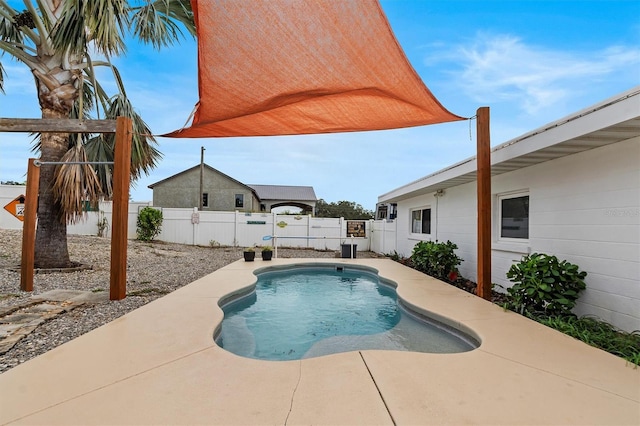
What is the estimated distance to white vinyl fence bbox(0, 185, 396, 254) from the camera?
13.9 meters

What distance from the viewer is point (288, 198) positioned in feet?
87.1

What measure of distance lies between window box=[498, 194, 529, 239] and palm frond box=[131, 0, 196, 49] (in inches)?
290

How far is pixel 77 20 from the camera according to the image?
5.34m

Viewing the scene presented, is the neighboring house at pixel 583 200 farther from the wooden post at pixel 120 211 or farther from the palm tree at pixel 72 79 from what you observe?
the palm tree at pixel 72 79

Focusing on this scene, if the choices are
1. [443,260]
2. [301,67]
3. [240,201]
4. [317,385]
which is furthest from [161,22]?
[240,201]

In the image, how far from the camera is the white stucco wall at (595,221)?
3393 mm

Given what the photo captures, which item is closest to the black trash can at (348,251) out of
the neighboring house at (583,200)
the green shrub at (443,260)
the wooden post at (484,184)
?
the green shrub at (443,260)

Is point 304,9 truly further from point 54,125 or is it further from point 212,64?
point 54,125

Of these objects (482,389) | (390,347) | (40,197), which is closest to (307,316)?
(390,347)

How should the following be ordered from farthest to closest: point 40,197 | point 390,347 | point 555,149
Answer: point 40,197, point 555,149, point 390,347

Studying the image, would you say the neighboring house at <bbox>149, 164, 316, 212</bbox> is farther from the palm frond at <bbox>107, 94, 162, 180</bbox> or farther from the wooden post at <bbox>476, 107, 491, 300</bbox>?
the wooden post at <bbox>476, 107, 491, 300</bbox>

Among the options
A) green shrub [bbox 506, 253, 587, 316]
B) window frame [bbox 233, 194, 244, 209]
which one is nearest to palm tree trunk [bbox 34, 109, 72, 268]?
green shrub [bbox 506, 253, 587, 316]

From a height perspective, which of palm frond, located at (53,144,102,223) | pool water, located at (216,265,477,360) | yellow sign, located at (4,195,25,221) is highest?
palm frond, located at (53,144,102,223)

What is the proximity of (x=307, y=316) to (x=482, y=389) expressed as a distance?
331cm
